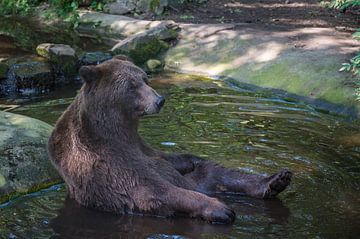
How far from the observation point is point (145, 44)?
16.1 metres

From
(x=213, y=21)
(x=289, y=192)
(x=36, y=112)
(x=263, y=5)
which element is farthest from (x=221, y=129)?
(x=263, y=5)

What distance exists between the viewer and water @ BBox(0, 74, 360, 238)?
6.20 metres

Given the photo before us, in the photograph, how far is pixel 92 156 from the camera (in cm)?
646

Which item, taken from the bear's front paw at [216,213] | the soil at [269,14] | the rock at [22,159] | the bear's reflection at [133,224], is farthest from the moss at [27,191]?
the soil at [269,14]

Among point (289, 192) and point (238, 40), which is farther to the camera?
point (238, 40)

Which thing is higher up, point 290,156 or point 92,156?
point 92,156

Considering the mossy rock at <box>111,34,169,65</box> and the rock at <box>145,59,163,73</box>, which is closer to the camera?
the rock at <box>145,59,163,73</box>

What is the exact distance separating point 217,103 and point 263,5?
418 inches

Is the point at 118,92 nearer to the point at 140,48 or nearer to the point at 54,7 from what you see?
the point at 140,48

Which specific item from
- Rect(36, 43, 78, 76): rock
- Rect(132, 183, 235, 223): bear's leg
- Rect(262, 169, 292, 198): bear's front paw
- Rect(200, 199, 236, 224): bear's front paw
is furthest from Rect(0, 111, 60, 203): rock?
Rect(36, 43, 78, 76): rock

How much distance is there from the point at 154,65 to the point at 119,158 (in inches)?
358

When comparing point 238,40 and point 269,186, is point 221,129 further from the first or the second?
point 238,40

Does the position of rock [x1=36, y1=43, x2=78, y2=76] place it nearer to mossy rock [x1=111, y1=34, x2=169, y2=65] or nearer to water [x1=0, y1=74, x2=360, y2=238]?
mossy rock [x1=111, y1=34, x2=169, y2=65]

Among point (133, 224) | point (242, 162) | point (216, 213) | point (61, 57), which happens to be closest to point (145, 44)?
point (61, 57)
